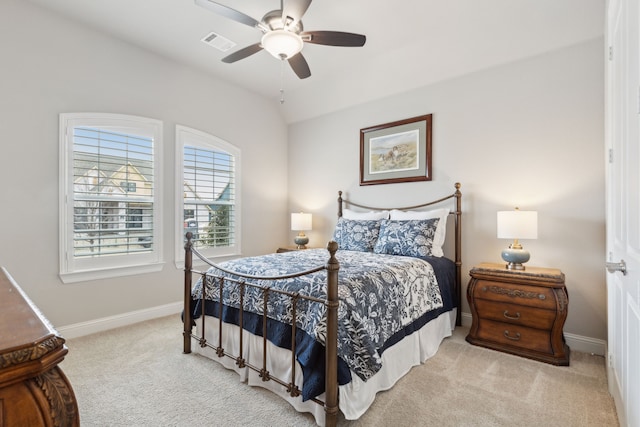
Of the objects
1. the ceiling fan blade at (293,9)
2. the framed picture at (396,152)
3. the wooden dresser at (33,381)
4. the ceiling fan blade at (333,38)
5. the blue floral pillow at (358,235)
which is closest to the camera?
the wooden dresser at (33,381)

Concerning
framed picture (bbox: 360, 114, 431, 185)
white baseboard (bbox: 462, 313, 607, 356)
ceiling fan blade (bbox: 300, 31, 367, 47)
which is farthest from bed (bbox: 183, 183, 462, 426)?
ceiling fan blade (bbox: 300, 31, 367, 47)

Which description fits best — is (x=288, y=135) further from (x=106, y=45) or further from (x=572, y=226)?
(x=572, y=226)

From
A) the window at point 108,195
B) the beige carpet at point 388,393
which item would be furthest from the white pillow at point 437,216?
the window at point 108,195

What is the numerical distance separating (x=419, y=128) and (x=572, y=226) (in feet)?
5.93

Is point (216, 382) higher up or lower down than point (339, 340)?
lower down

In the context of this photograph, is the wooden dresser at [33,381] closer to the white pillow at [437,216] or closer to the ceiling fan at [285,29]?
the ceiling fan at [285,29]

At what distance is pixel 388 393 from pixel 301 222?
273 cm

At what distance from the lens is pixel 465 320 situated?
3332 millimetres

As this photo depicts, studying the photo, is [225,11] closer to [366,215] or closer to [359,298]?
[359,298]

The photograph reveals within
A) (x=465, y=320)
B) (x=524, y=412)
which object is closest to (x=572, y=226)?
(x=465, y=320)

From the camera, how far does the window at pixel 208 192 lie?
149 inches

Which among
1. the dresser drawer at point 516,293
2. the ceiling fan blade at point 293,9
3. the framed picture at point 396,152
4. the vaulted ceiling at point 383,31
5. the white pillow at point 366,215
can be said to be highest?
the vaulted ceiling at point 383,31

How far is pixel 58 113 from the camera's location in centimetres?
291

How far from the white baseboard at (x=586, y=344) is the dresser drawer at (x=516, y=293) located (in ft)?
2.09
